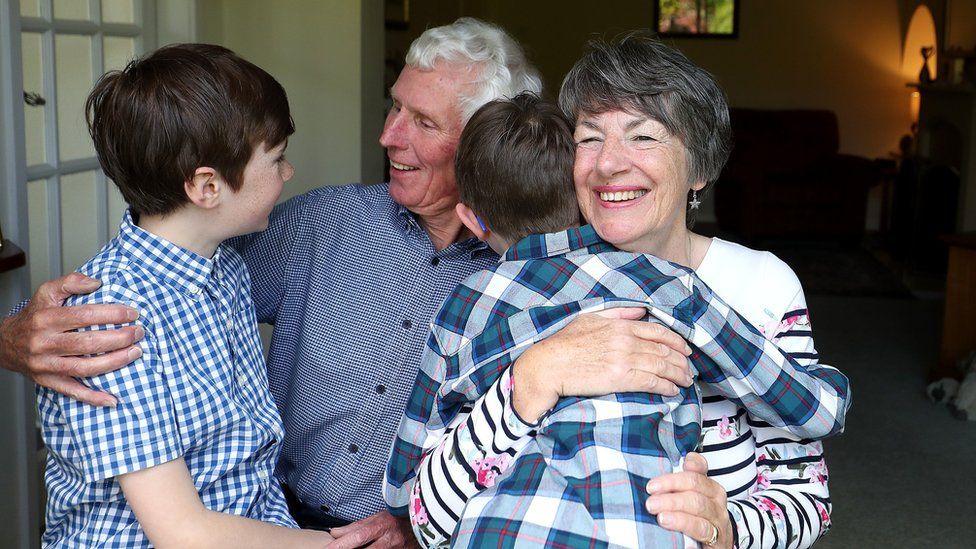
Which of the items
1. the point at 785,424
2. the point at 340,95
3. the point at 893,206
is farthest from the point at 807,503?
the point at 893,206

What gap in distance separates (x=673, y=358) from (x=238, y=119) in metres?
0.65

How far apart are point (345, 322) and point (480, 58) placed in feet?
1.78

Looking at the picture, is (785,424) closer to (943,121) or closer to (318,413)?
(318,413)

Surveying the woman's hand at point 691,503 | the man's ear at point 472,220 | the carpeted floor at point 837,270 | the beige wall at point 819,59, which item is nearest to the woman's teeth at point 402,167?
the man's ear at point 472,220

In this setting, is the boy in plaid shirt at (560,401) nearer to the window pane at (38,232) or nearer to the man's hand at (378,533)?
the man's hand at (378,533)

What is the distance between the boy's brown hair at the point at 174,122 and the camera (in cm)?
135

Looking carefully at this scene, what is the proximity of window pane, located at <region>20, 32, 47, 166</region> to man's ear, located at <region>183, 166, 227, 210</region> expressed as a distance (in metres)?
1.86

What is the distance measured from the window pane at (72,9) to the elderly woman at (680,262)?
7.27 feet

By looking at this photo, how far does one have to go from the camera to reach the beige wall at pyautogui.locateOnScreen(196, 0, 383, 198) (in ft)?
13.1

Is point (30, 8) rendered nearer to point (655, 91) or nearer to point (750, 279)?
point (655, 91)

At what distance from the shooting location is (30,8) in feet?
9.82

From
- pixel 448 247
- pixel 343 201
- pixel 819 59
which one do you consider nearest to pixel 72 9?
pixel 343 201

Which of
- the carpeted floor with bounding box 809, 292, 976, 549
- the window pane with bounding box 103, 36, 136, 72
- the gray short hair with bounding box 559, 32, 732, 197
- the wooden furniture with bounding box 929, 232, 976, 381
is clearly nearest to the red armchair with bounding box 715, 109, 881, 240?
the carpeted floor with bounding box 809, 292, 976, 549

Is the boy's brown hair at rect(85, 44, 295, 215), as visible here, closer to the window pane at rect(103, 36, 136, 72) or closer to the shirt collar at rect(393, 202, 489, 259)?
the shirt collar at rect(393, 202, 489, 259)
